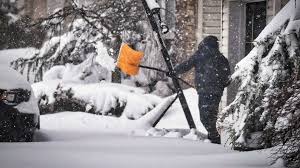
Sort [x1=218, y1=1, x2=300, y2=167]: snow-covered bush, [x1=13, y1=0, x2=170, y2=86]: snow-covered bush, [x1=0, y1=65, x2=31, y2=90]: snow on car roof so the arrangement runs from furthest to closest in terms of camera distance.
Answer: [x1=13, y1=0, x2=170, y2=86]: snow-covered bush → [x1=0, y1=65, x2=31, y2=90]: snow on car roof → [x1=218, y1=1, x2=300, y2=167]: snow-covered bush

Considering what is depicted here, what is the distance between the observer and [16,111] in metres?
6.01

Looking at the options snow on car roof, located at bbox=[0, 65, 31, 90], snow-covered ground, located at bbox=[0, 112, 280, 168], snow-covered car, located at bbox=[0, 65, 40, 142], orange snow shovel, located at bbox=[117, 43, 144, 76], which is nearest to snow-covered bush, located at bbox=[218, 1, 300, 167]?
snow-covered ground, located at bbox=[0, 112, 280, 168]

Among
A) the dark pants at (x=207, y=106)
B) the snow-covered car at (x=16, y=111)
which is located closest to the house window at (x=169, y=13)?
the dark pants at (x=207, y=106)

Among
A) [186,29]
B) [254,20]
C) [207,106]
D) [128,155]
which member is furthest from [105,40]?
[128,155]

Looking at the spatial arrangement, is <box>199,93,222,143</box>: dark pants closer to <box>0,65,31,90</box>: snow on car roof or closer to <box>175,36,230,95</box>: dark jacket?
<box>175,36,230,95</box>: dark jacket

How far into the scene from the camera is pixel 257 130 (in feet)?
16.3

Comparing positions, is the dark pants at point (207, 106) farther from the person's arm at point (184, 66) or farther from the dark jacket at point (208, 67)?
the person's arm at point (184, 66)

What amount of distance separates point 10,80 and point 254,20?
634cm

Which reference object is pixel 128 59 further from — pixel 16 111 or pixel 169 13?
pixel 169 13

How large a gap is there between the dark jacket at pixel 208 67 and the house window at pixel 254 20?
3.05m

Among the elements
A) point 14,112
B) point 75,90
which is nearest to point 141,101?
point 75,90

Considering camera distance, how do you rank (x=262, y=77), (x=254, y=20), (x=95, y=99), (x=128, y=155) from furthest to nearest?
(x=95, y=99) → (x=254, y=20) → (x=262, y=77) → (x=128, y=155)

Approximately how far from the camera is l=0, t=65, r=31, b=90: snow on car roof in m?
6.06

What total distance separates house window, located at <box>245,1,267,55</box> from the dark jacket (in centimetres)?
305
